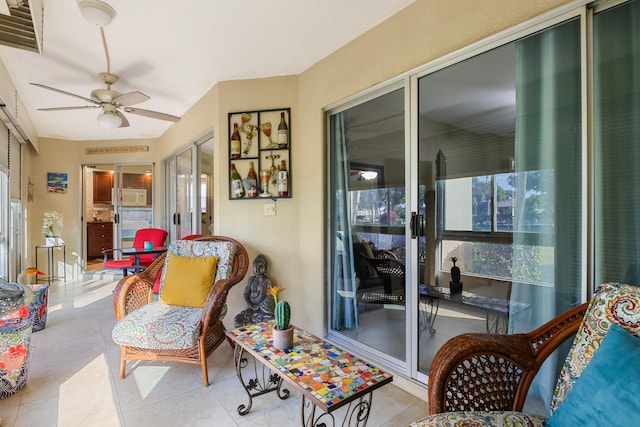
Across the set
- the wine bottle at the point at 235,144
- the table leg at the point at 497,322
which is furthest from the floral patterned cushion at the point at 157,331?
the table leg at the point at 497,322

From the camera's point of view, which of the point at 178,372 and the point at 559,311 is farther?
the point at 178,372

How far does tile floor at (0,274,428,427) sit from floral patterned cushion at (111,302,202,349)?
30 cm

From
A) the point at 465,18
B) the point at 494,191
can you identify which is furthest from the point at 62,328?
the point at 465,18

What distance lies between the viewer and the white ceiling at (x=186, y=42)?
2.18 metres

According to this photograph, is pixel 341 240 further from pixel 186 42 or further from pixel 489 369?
pixel 186 42

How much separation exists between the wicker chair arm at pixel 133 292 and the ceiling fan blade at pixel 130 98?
1.48m

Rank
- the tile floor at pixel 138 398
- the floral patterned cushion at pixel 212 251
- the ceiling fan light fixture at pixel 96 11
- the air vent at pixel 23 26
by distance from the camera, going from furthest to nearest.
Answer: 1. the floral patterned cushion at pixel 212 251
2. the ceiling fan light fixture at pixel 96 11
3. the air vent at pixel 23 26
4. the tile floor at pixel 138 398

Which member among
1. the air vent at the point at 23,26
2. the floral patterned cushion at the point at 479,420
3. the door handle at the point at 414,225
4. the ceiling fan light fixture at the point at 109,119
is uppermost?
the air vent at the point at 23,26

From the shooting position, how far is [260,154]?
3.24 metres

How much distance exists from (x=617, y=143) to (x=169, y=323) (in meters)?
2.62

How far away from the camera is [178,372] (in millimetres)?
2369

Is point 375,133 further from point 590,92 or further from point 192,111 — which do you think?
point 192,111

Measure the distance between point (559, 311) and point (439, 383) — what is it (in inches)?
31.2

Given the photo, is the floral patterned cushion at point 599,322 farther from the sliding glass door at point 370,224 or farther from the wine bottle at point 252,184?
the wine bottle at point 252,184
